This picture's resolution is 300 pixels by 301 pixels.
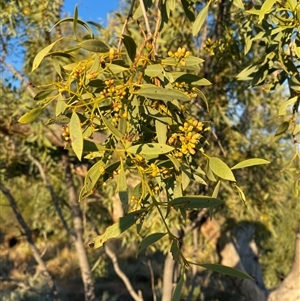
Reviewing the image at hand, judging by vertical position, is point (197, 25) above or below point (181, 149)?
above

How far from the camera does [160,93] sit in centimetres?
58

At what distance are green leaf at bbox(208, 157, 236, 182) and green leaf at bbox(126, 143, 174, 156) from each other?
0.26ft

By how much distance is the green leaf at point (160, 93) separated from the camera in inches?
22.7

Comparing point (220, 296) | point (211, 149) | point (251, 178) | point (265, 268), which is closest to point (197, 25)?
point (211, 149)

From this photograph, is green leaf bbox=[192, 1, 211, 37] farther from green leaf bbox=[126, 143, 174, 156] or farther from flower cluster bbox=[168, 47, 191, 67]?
green leaf bbox=[126, 143, 174, 156]

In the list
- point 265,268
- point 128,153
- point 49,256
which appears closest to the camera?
point 128,153

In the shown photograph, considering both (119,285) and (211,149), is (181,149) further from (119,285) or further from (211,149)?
(119,285)

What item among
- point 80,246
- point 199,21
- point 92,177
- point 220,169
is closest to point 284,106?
point 199,21

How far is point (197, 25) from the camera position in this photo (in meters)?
0.82

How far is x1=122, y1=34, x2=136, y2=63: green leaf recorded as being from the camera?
613 mm

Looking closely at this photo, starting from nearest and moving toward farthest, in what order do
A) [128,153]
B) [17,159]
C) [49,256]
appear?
[128,153], [17,159], [49,256]

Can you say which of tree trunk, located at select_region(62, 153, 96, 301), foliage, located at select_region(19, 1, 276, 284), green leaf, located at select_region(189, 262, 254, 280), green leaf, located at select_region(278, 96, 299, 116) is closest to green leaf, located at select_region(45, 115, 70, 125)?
foliage, located at select_region(19, 1, 276, 284)

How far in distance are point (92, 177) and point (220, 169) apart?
15cm

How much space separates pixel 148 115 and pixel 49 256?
26.5ft
